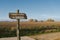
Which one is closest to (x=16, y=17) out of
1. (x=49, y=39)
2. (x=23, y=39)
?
(x=23, y=39)

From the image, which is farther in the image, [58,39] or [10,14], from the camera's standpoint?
[58,39]

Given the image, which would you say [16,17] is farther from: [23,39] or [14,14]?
[23,39]

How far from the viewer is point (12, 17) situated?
838cm

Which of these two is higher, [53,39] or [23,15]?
[23,15]

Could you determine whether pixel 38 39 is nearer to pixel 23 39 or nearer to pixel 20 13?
pixel 23 39

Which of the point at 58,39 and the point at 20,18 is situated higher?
the point at 20,18

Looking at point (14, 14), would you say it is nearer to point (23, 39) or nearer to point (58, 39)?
point (23, 39)

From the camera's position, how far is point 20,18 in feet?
27.5

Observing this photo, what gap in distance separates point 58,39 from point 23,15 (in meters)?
6.73

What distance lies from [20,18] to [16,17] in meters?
0.20

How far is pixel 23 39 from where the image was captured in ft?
45.3

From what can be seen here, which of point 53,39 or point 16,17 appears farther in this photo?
point 53,39

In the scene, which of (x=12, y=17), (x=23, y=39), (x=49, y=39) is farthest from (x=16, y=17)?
(x=49, y=39)

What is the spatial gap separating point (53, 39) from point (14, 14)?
6635 mm
